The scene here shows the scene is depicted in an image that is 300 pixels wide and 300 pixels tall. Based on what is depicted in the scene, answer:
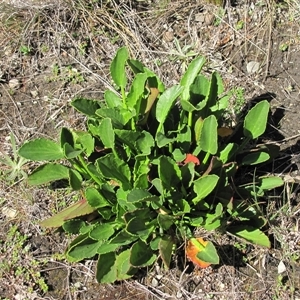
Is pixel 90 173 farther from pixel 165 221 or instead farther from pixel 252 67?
pixel 252 67

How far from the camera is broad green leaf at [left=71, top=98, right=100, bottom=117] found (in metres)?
2.29

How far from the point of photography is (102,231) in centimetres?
225

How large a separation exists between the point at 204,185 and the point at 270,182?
0.36 meters

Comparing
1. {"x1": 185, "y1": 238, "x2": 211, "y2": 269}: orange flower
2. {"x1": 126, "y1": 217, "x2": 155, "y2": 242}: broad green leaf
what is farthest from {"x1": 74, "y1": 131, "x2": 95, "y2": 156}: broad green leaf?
{"x1": 185, "y1": 238, "x2": 211, "y2": 269}: orange flower

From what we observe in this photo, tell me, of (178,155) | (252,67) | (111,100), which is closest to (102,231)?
(178,155)

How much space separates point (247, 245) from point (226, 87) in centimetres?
83

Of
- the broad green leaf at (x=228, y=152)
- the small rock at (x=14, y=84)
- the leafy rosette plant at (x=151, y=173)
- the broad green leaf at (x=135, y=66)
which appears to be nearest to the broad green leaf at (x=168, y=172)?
the leafy rosette plant at (x=151, y=173)

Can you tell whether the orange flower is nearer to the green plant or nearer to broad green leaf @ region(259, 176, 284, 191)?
broad green leaf @ region(259, 176, 284, 191)

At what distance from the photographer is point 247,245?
8.04 ft

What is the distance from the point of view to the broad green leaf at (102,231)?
2.22m

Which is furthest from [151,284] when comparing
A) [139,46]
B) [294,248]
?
[139,46]

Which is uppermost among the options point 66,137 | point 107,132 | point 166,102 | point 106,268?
point 166,102

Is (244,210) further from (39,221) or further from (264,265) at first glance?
(39,221)

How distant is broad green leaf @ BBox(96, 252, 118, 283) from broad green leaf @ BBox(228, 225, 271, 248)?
48 centimetres
